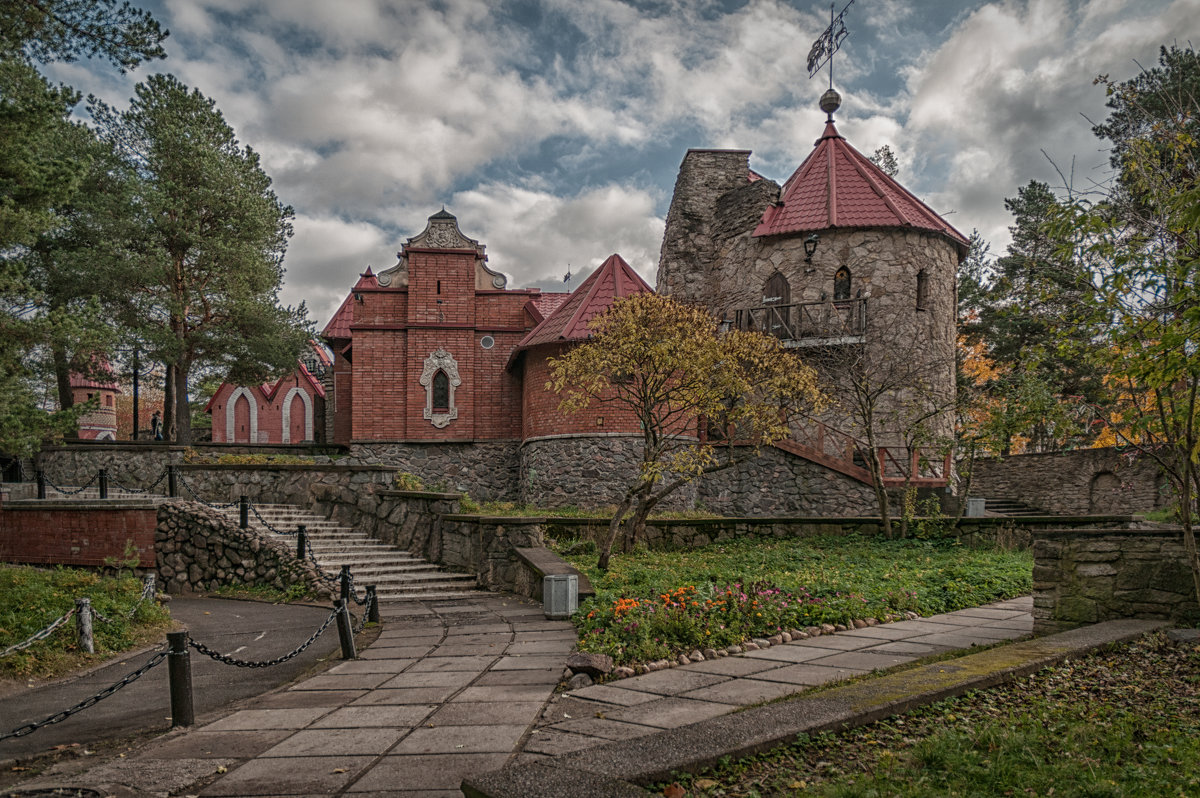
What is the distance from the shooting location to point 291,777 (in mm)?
4383

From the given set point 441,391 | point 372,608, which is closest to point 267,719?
point 372,608

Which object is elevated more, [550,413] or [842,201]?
[842,201]

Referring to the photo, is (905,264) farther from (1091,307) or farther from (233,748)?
(233,748)

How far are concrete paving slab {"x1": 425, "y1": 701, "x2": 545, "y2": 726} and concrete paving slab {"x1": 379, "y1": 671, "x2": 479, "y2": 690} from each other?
690mm

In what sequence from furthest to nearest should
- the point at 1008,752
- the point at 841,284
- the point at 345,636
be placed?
1. the point at 841,284
2. the point at 345,636
3. the point at 1008,752

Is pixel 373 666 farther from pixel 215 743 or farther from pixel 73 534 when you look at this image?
pixel 73 534

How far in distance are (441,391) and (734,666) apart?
18.2 m

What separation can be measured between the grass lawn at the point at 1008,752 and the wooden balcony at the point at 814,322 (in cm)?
1630

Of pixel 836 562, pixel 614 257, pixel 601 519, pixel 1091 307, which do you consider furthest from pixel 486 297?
pixel 1091 307

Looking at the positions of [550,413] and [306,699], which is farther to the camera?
[550,413]

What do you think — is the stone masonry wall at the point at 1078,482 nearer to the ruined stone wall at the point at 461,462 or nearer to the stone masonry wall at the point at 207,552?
the ruined stone wall at the point at 461,462

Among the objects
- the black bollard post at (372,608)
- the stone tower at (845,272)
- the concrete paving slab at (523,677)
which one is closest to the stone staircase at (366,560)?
the black bollard post at (372,608)

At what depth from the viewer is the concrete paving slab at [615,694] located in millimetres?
5688

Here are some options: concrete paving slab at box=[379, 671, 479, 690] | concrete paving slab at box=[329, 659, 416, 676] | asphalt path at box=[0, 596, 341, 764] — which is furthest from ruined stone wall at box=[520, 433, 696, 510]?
concrete paving slab at box=[379, 671, 479, 690]
